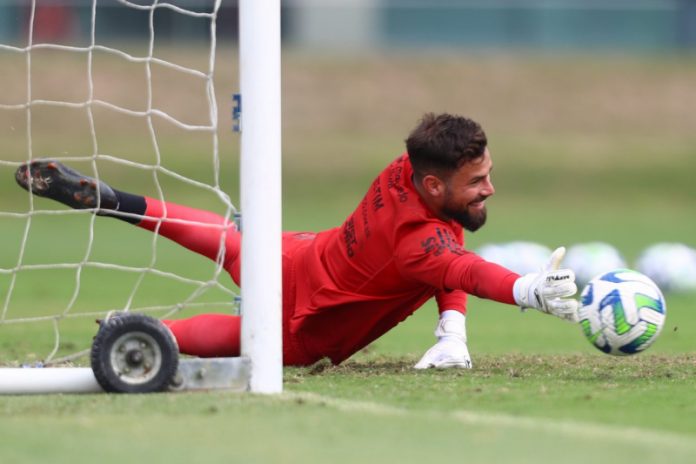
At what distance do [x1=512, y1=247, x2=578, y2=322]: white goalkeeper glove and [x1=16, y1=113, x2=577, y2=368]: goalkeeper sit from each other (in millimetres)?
20

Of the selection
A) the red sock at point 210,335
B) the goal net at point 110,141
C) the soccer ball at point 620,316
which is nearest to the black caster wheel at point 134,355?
the red sock at point 210,335

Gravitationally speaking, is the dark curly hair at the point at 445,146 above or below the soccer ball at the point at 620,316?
above

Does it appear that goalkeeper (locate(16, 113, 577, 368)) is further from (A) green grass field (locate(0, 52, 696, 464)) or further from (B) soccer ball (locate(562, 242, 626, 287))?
(B) soccer ball (locate(562, 242, 626, 287))

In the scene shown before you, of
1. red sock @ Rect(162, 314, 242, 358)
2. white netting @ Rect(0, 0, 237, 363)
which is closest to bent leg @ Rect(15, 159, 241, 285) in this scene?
red sock @ Rect(162, 314, 242, 358)

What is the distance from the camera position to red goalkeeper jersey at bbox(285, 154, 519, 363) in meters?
6.29

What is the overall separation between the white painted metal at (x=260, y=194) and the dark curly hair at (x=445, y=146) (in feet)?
3.06

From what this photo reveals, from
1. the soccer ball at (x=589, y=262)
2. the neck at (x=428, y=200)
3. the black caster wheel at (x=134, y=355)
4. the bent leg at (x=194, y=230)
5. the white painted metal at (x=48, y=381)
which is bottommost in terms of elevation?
the white painted metal at (x=48, y=381)

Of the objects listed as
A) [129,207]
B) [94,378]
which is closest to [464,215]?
[129,207]

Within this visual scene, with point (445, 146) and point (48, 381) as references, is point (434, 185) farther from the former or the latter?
point (48, 381)

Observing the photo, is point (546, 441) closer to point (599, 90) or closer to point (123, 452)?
point (123, 452)

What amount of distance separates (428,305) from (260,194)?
6668 millimetres

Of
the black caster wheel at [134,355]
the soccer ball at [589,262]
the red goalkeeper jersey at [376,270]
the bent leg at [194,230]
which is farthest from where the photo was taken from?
the soccer ball at [589,262]

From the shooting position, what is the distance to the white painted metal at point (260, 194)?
575cm

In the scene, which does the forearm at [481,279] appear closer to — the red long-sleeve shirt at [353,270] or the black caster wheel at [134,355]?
the red long-sleeve shirt at [353,270]
